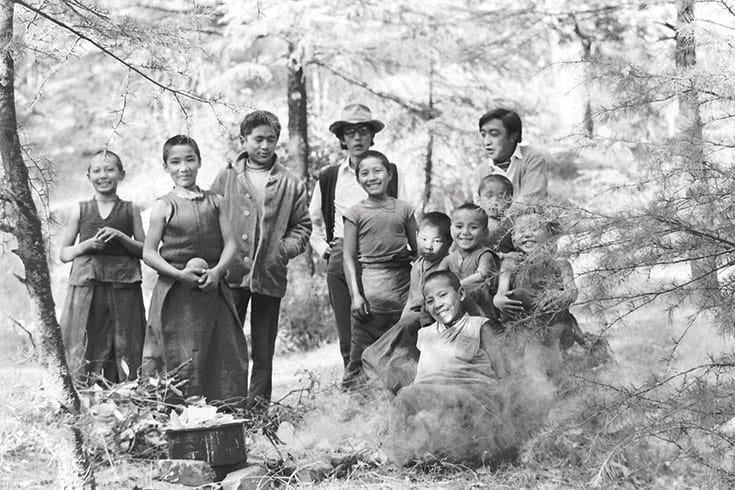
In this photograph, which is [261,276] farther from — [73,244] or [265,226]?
[73,244]

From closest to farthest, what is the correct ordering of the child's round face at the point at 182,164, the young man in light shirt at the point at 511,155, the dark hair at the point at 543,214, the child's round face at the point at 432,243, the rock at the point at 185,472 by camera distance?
the dark hair at the point at 543,214
the rock at the point at 185,472
the child's round face at the point at 182,164
the child's round face at the point at 432,243
the young man in light shirt at the point at 511,155

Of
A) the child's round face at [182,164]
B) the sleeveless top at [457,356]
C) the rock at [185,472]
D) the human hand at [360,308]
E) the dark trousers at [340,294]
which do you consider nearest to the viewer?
the rock at [185,472]

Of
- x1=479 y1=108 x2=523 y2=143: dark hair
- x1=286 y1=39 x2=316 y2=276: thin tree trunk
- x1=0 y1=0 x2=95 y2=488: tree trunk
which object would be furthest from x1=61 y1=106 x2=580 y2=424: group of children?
x1=286 y1=39 x2=316 y2=276: thin tree trunk

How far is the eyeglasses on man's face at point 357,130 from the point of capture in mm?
6477

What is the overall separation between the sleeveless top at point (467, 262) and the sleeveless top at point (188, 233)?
1.34m

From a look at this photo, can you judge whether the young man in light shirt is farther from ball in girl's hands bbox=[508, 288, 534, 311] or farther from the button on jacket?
the button on jacket

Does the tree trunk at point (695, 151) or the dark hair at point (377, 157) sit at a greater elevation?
the dark hair at point (377, 157)

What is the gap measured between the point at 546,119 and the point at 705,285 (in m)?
9.41

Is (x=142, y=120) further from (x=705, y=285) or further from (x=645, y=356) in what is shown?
(x=705, y=285)

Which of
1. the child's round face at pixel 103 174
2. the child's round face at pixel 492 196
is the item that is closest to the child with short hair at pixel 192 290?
the child's round face at pixel 103 174

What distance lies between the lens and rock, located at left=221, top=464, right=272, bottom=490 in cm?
422

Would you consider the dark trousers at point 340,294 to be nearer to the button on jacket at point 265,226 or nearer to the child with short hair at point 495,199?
the button on jacket at point 265,226

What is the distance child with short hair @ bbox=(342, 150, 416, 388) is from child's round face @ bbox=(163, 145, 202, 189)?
1090 millimetres

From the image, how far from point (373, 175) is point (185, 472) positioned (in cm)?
245
